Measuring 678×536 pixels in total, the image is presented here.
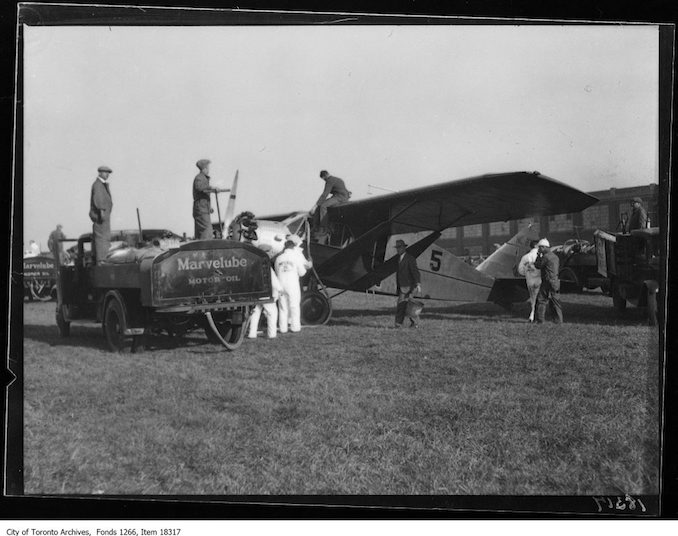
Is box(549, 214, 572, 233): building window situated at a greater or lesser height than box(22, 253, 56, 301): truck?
greater

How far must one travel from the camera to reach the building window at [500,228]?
9.37 meters

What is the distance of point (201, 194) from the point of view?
4988 millimetres

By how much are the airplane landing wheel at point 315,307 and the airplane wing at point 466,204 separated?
138cm

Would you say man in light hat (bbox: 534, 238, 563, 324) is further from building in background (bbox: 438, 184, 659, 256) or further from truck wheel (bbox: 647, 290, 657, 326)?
truck wheel (bbox: 647, 290, 657, 326)

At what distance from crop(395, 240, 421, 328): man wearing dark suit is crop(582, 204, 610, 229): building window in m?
2.59

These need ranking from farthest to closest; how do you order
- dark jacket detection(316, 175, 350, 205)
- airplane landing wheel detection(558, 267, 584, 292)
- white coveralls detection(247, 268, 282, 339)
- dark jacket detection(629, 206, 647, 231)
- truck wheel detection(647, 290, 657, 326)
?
airplane landing wheel detection(558, 267, 584, 292), white coveralls detection(247, 268, 282, 339), dark jacket detection(316, 175, 350, 205), dark jacket detection(629, 206, 647, 231), truck wheel detection(647, 290, 657, 326)

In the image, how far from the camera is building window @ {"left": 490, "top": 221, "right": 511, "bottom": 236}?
30.7 ft

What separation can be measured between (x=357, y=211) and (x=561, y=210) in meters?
3.34

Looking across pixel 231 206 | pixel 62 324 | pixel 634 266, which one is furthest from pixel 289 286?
pixel 634 266

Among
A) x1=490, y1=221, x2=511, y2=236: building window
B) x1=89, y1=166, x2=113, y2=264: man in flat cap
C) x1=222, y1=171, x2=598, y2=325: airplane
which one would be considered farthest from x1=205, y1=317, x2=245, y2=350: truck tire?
x1=490, y1=221, x2=511, y2=236: building window

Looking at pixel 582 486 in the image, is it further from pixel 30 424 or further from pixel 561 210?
pixel 561 210

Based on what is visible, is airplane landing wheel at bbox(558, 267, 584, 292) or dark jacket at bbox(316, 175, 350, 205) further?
airplane landing wheel at bbox(558, 267, 584, 292)

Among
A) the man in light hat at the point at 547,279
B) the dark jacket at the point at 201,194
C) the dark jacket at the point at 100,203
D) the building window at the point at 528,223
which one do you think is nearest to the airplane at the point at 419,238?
the building window at the point at 528,223

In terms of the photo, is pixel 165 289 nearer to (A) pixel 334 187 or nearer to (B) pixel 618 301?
(A) pixel 334 187
